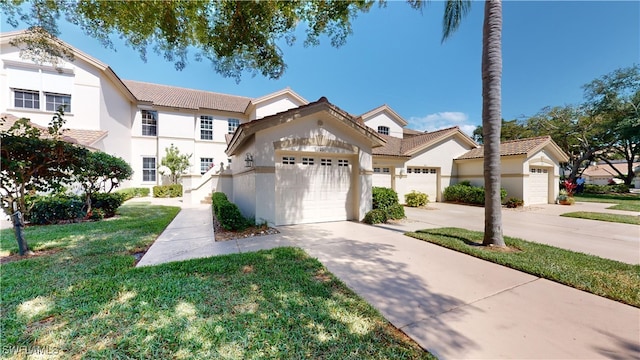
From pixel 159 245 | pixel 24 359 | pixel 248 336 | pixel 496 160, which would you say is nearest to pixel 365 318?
pixel 248 336

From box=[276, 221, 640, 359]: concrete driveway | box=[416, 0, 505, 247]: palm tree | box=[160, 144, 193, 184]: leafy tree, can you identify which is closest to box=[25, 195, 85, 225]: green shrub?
box=[160, 144, 193, 184]: leafy tree

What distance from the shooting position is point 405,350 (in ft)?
7.70

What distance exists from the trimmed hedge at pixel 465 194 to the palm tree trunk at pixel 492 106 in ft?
32.2

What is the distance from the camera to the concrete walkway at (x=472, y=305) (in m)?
2.43

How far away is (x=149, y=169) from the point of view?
64.8 ft

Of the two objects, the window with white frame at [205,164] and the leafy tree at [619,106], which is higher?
the leafy tree at [619,106]

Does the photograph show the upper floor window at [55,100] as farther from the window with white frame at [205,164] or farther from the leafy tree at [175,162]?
the window with white frame at [205,164]

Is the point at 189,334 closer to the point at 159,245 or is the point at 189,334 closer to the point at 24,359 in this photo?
the point at 24,359

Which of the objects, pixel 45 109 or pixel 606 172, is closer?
pixel 45 109

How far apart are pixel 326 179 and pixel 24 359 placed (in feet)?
24.0

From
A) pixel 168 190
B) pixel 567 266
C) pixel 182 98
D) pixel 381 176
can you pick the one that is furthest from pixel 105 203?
pixel 182 98

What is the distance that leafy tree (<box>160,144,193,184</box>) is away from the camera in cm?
1883

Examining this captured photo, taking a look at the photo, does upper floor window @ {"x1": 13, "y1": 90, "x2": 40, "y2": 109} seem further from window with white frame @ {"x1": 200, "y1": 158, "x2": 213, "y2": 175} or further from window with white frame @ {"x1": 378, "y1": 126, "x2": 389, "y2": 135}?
window with white frame @ {"x1": 378, "y1": 126, "x2": 389, "y2": 135}

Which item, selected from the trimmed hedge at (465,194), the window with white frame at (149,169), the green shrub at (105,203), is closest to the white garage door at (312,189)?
the green shrub at (105,203)
